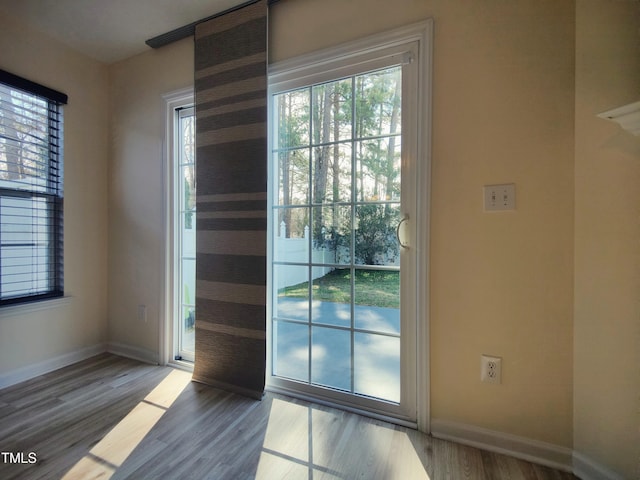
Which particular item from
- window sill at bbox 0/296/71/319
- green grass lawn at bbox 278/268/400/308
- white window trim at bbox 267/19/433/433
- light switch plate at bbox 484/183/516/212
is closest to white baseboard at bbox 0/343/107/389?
window sill at bbox 0/296/71/319

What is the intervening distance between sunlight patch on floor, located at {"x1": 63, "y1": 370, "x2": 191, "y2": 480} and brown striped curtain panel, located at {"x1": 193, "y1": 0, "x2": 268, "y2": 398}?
0.21 m

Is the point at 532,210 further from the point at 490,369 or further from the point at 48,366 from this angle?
the point at 48,366

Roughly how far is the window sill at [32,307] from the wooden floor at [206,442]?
0.48 metres

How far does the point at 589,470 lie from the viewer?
118 cm

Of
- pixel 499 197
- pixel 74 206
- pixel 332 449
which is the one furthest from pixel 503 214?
pixel 74 206

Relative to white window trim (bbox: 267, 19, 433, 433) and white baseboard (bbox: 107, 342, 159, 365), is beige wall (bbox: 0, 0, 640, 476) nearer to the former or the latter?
white window trim (bbox: 267, 19, 433, 433)

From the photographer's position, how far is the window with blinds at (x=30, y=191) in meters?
1.95

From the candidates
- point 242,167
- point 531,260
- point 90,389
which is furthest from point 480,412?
point 90,389

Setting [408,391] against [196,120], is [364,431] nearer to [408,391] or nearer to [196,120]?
[408,391]

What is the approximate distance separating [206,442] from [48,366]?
160 centimetres

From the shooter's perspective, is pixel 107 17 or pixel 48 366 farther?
pixel 48 366

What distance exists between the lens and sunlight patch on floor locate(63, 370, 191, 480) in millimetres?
1242

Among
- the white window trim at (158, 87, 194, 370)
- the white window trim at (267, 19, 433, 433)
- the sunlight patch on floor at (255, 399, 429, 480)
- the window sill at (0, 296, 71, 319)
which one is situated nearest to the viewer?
the sunlight patch on floor at (255, 399, 429, 480)

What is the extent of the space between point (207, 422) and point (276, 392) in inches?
17.1
